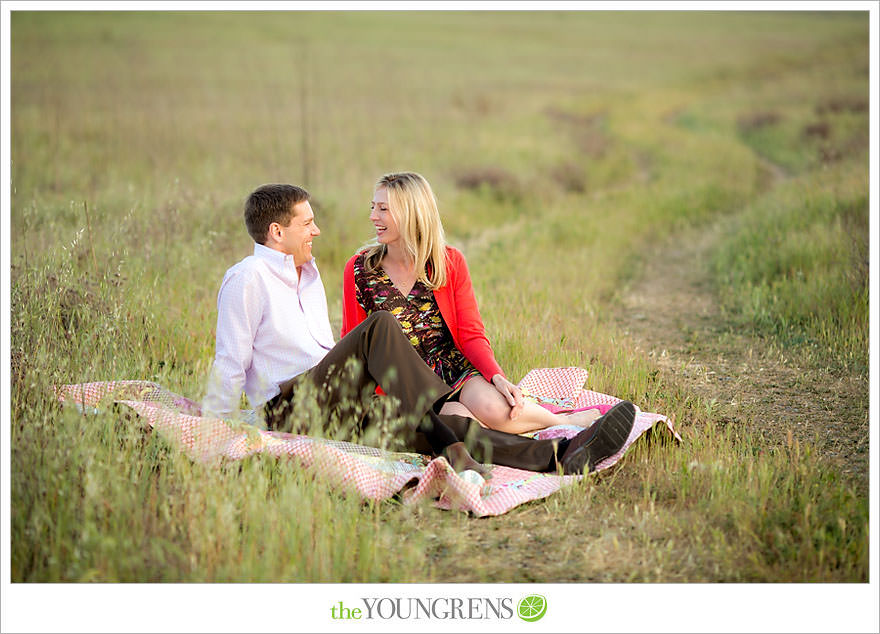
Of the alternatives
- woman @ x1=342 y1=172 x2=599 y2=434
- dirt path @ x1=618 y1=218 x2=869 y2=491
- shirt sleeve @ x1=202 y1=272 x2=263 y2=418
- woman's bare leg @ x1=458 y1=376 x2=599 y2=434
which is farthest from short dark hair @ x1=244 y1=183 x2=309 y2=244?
dirt path @ x1=618 y1=218 x2=869 y2=491

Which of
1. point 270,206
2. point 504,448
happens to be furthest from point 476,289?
point 504,448

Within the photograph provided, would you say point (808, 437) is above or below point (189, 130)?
below

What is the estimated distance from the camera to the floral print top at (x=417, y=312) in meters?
4.20

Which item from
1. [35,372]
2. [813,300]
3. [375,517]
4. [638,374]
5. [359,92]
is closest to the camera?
[375,517]

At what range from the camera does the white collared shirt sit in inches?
149

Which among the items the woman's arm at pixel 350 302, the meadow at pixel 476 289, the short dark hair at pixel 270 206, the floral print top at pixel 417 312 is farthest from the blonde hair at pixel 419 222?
the meadow at pixel 476 289

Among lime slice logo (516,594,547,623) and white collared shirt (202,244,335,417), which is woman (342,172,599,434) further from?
lime slice logo (516,594,547,623)

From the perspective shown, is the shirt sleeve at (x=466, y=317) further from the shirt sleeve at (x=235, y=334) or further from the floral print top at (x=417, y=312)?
the shirt sleeve at (x=235, y=334)

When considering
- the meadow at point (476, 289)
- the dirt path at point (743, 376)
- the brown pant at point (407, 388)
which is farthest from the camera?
the dirt path at point (743, 376)

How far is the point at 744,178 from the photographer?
491 inches

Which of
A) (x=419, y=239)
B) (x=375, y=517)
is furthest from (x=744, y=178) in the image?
A: (x=375, y=517)

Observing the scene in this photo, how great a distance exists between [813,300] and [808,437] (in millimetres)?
2307

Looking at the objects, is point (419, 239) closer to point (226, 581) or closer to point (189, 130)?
point (226, 581)

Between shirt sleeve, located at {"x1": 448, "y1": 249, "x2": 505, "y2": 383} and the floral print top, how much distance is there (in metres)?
0.11
